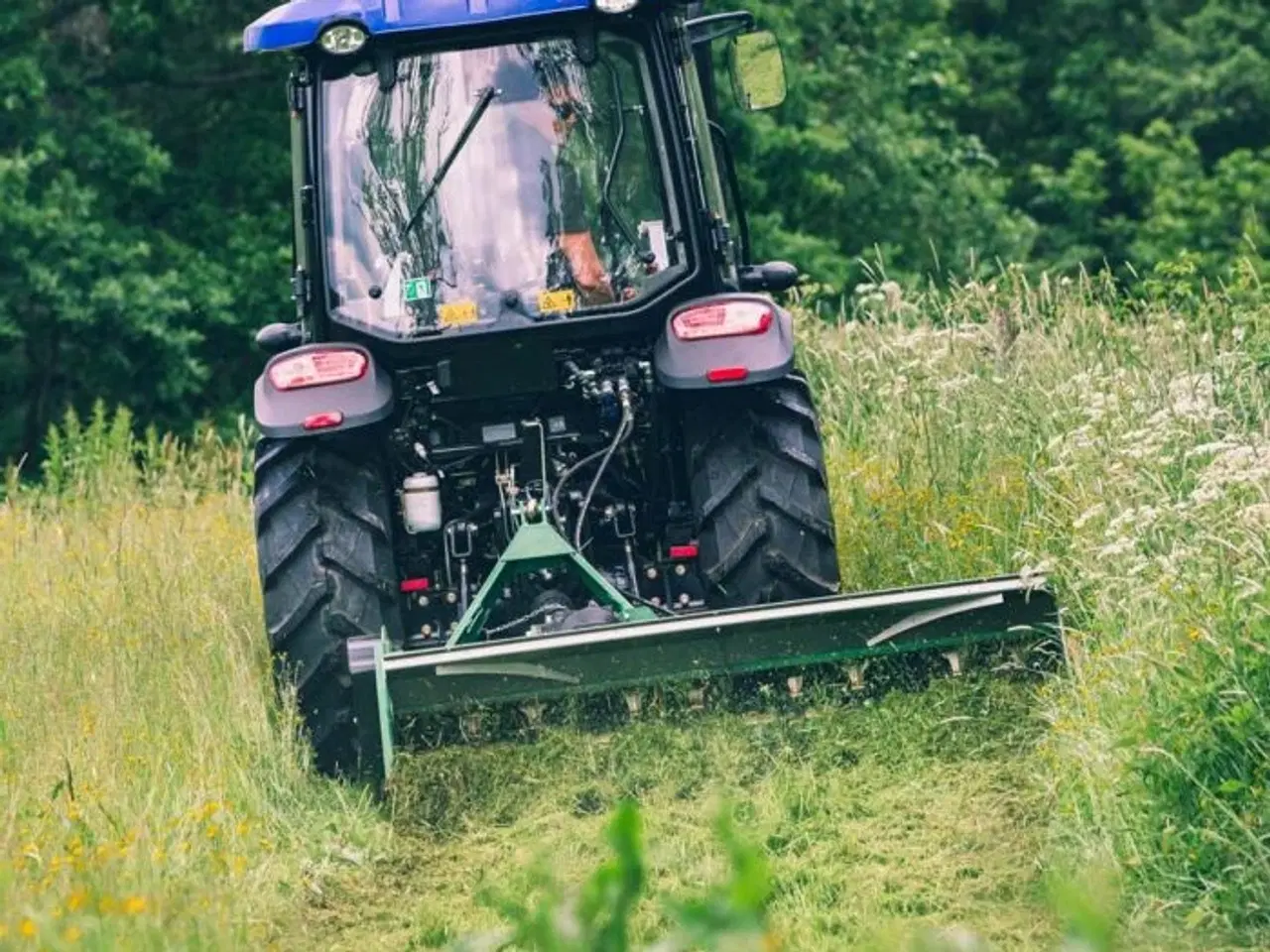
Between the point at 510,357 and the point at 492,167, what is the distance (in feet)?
1.92

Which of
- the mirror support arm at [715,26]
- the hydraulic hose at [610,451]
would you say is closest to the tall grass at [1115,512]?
the hydraulic hose at [610,451]

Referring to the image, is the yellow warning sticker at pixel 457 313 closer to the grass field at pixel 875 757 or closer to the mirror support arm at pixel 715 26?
the grass field at pixel 875 757

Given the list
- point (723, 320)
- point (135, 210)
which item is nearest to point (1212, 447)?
point (723, 320)

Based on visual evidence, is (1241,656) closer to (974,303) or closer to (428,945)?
(428,945)

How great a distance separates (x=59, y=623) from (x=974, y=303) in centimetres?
405

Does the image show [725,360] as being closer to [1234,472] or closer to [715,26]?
[715,26]

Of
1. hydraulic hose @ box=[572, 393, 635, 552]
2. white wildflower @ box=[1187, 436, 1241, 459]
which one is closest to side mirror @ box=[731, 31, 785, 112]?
hydraulic hose @ box=[572, 393, 635, 552]

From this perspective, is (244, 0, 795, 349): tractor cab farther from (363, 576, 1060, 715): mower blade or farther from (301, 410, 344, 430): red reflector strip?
(363, 576, 1060, 715): mower blade

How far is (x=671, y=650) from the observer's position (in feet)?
22.2

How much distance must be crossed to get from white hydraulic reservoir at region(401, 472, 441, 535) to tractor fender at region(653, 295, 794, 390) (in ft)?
2.39

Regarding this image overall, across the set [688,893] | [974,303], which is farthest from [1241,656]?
[974,303]

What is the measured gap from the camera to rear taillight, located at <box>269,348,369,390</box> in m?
7.37

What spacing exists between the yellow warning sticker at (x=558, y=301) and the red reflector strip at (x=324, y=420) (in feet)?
2.32

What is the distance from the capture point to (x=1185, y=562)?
6.14 m
